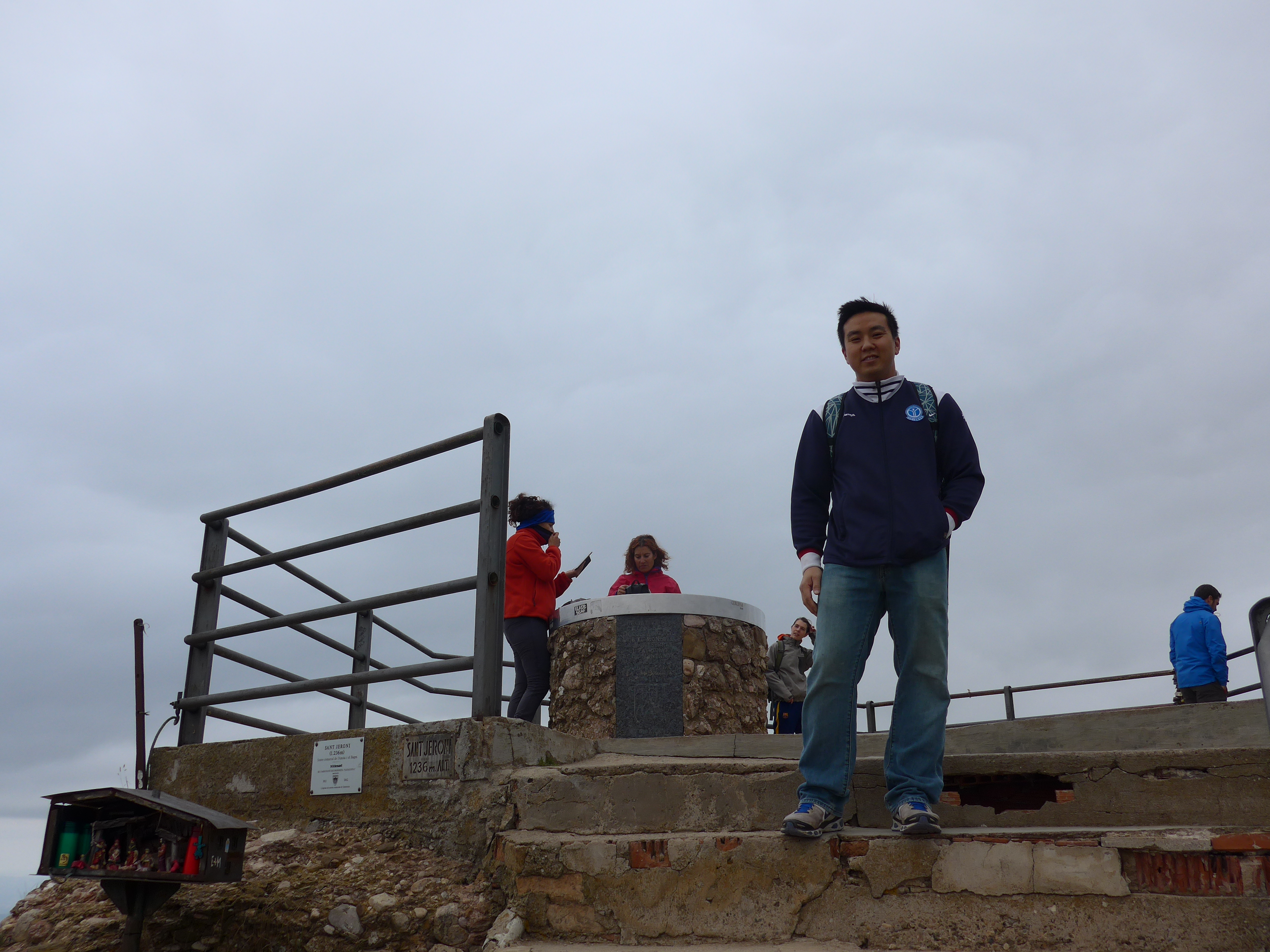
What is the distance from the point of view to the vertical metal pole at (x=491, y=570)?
3.51 metres

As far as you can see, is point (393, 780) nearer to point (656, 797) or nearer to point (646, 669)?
point (656, 797)

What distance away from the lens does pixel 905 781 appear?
274cm

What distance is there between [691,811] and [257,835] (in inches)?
70.9

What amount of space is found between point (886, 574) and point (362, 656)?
3708mm

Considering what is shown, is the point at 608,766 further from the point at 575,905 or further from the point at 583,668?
the point at 583,668

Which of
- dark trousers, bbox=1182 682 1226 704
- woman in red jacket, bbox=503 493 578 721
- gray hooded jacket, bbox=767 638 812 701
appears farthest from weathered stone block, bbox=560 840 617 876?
dark trousers, bbox=1182 682 1226 704

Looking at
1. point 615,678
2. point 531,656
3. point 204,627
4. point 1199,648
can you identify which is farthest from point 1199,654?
point 204,627

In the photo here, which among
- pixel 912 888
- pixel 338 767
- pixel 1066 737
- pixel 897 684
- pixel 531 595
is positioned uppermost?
pixel 531 595

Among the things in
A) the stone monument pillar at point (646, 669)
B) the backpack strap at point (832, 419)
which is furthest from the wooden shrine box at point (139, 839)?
the stone monument pillar at point (646, 669)

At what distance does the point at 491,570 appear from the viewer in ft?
11.9

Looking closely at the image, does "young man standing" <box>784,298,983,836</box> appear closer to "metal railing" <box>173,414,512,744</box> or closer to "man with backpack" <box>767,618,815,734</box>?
"metal railing" <box>173,414,512,744</box>

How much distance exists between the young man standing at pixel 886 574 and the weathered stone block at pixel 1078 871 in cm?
28

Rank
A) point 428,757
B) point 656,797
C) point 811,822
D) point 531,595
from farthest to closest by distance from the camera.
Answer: point 531,595 → point 428,757 → point 656,797 → point 811,822

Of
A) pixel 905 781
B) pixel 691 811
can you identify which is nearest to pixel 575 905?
pixel 691 811
